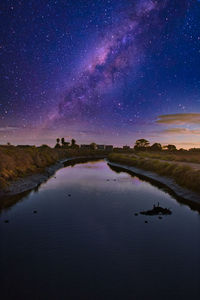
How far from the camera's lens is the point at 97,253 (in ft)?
43.0

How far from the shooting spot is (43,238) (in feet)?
49.9

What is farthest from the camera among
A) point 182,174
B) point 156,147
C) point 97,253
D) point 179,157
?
point 156,147

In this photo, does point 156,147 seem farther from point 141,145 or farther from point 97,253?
point 97,253

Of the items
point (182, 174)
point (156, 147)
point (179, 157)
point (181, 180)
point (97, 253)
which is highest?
point (156, 147)

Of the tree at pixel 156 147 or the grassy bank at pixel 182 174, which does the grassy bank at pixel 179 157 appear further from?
the tree at pixel 156 147

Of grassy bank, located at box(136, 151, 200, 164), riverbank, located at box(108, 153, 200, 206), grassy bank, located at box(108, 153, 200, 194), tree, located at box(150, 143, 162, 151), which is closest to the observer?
riverbank, located at box(108, 153, 200, 206)

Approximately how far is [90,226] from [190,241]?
732 cm

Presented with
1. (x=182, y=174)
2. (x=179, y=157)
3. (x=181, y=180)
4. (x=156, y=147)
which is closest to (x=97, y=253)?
(x=181, y=180)

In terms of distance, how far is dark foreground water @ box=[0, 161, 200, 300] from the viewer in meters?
9.78

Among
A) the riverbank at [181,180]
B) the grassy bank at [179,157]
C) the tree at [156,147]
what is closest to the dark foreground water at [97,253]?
the riverbank at [181,180]

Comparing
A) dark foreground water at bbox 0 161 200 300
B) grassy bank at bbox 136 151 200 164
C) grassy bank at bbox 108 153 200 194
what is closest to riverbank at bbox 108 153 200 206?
grassy bank at bbox 108 153 200 194

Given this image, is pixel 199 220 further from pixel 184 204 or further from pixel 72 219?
pixel 72 219

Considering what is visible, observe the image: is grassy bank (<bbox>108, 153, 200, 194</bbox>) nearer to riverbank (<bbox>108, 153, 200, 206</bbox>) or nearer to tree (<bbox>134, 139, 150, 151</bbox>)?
riverbank (<bbox>108, 153, 200, 206</bbox>)

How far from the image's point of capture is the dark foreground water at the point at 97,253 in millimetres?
9781
